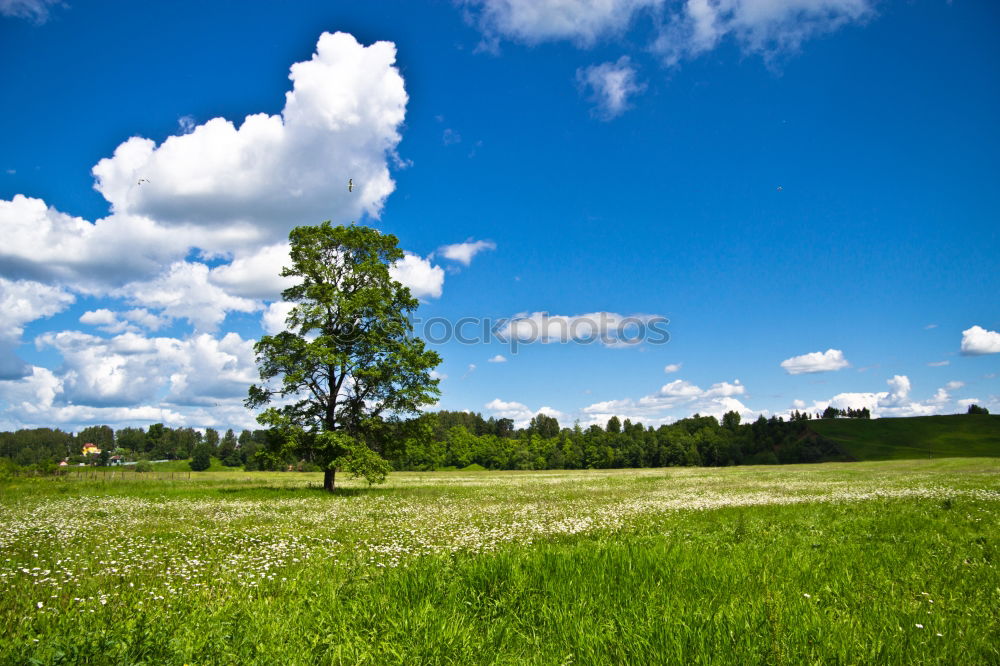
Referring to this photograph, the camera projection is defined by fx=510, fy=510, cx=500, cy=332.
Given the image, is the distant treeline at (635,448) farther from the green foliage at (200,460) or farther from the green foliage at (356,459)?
the green foliage at (356,459)

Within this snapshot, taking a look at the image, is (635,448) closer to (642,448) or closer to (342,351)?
(642,448)

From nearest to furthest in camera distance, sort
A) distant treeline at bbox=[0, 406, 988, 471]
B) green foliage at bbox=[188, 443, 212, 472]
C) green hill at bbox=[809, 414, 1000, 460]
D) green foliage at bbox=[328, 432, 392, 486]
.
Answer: green foliage at bbox=[328, 432, 392, 486], green hill at bbox=[809, 414, 1000, 460], distant treeline at bbox=[0, 406, 988, 471], green foliage at bbox=[188, 443, 212, 472]

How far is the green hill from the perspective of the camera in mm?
115188

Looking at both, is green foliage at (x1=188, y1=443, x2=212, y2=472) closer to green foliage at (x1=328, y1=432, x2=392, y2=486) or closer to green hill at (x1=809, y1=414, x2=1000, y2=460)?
green foliage at (x1=328, y1=432, x2=392, y2=486)

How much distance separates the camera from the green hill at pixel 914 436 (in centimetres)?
11519

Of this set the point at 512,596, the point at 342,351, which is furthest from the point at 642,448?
the point at 512,596

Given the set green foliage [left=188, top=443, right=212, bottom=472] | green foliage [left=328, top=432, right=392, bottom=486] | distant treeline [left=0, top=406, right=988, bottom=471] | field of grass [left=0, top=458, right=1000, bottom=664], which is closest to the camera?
field of grass [left=0, top=458, right=1000, bottom=664]

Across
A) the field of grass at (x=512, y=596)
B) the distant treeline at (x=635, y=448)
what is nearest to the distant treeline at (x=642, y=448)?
the distant treeline at (x=635, y=448)

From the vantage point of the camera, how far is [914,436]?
133 metres

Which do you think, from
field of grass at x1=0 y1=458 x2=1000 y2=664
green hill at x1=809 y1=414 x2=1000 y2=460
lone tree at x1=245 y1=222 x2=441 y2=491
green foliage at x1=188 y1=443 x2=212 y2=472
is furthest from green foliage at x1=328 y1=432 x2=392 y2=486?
green foliage at x1=188 y1=443 x2=212 y2=472

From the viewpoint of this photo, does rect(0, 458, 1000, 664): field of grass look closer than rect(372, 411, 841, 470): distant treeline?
Yes

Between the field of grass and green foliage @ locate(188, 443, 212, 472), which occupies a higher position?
the field of grass

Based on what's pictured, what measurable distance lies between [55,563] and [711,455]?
138644 mm

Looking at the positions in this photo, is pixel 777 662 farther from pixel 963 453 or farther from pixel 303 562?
pixel 963 453
